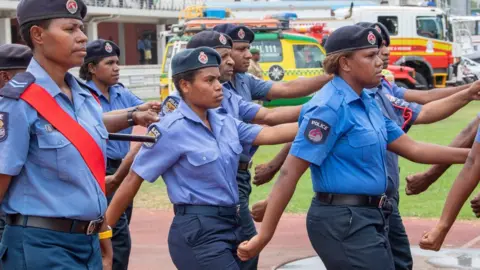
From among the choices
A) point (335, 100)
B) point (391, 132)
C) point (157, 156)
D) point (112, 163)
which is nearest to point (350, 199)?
point (335, 100)

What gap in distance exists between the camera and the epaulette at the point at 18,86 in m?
3.86

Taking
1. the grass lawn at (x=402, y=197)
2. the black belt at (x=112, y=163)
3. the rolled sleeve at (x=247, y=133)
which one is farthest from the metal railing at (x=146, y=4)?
the rolled sleeve at (x=247, y=133)

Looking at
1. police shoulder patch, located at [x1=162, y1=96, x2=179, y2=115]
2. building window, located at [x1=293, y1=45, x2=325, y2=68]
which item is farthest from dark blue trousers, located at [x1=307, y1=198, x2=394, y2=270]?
building window, located at [x1=293, y1=45, x2=325, y2=68]

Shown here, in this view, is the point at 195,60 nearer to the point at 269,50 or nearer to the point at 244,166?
the point at 244,166

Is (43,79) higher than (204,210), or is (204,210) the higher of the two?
(43,79)

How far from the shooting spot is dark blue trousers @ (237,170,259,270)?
5.70m

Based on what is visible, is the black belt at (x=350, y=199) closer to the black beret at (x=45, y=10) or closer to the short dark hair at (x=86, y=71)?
→ the black beret at (x=45, y=10)

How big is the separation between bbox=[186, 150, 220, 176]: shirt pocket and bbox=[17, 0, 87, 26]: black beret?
134 centimetres

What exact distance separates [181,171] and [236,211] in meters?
0.39

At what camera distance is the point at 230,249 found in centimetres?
518

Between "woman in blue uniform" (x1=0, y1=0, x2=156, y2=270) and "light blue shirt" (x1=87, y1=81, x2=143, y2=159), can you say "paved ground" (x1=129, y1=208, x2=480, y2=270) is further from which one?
"woman in blue uniform" (x1=0, y1=0, x2=156, y2=270)

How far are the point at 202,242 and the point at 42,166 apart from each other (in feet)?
4.51

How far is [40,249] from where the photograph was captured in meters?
3.94

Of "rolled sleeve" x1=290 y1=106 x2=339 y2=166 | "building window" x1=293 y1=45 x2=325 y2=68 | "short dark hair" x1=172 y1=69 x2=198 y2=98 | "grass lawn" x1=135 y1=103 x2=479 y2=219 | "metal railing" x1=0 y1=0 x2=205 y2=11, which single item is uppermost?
"short dark hair" x1=172 y1=69 x2=198 y2=98
